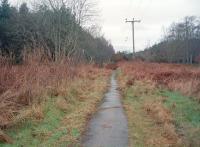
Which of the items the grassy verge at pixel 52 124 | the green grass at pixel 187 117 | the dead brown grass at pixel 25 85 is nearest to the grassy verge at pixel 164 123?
the green grass at pixel 187 117

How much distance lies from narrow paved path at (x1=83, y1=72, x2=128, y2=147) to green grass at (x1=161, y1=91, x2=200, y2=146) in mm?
1551

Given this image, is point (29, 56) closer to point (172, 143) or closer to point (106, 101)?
point (106, 101)

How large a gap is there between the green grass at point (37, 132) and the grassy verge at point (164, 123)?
204cm

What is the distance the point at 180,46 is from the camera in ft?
282

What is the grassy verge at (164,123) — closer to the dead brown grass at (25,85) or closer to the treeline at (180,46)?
Result: the dead brown grass at (25,85)

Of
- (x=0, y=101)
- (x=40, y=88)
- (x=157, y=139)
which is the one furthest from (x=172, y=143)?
(x=40, y=88)

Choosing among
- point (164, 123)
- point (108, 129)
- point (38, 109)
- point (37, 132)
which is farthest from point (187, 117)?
point (37, 132)

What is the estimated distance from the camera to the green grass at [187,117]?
27.0 ft

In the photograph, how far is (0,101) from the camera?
1006 centimetres

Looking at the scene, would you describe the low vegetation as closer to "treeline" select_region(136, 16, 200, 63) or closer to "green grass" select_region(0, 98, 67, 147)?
"green grass" select_region(0, 98, 67, 147)

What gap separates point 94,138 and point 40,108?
270 centimetres

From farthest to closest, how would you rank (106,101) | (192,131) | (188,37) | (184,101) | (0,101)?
(188,37) < (106,101) < (184,101) < (0,101) < (192,131)

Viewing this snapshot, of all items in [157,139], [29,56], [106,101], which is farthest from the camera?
[106,101]

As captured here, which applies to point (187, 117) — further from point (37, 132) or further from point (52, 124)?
point (37, 132)
